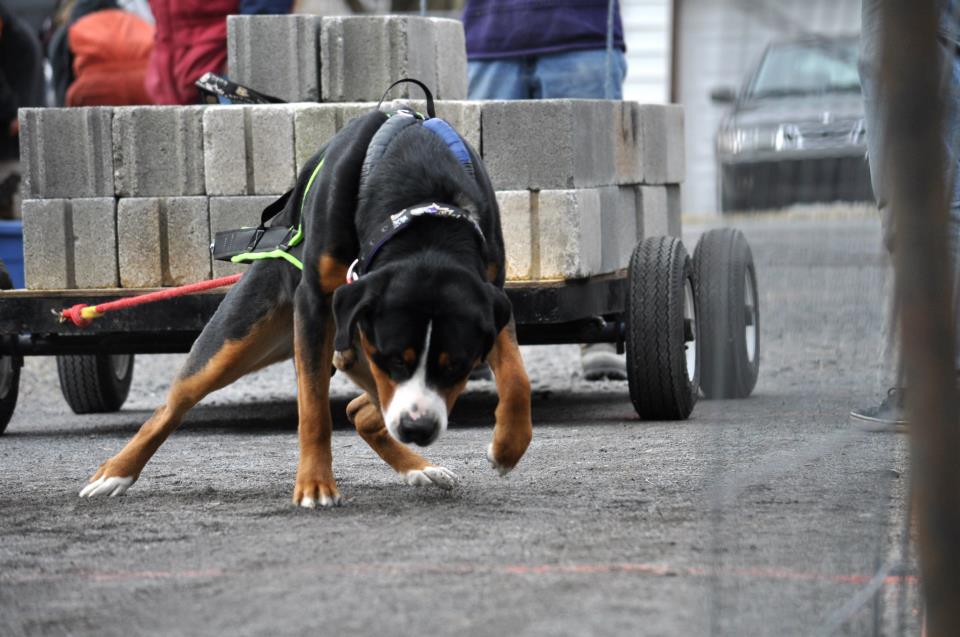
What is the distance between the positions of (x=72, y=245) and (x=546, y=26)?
2.74m

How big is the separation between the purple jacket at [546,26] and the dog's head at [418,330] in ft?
12.7

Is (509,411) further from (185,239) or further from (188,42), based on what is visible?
(188,42)

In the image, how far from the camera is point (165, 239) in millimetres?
6242

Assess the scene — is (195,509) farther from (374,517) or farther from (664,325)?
(664,325)

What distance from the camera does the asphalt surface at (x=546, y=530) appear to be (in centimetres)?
292

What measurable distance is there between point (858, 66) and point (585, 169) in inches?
135

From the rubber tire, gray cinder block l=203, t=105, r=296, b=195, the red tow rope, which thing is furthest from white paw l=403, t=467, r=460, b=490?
the rubber tire

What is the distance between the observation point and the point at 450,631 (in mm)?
2783

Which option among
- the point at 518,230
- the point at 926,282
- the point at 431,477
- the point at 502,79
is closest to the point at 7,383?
the point at 518,230

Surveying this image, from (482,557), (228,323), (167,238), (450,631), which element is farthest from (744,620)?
(167,238)

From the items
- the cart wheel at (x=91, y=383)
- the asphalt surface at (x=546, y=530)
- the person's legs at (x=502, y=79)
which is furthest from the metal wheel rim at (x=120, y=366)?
the person's legs at (x=502, y=79)

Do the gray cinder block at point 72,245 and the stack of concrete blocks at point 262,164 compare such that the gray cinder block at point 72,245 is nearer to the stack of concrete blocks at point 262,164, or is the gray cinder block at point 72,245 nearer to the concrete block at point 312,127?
the stack of concrete blocks at point 262,164

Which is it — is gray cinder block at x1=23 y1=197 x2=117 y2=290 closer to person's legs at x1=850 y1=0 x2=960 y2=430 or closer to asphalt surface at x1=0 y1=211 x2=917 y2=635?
asphalt surface at x1=0 y1=211 x2=917 y2=635

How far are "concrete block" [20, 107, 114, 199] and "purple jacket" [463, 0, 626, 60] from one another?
2.35 metres
